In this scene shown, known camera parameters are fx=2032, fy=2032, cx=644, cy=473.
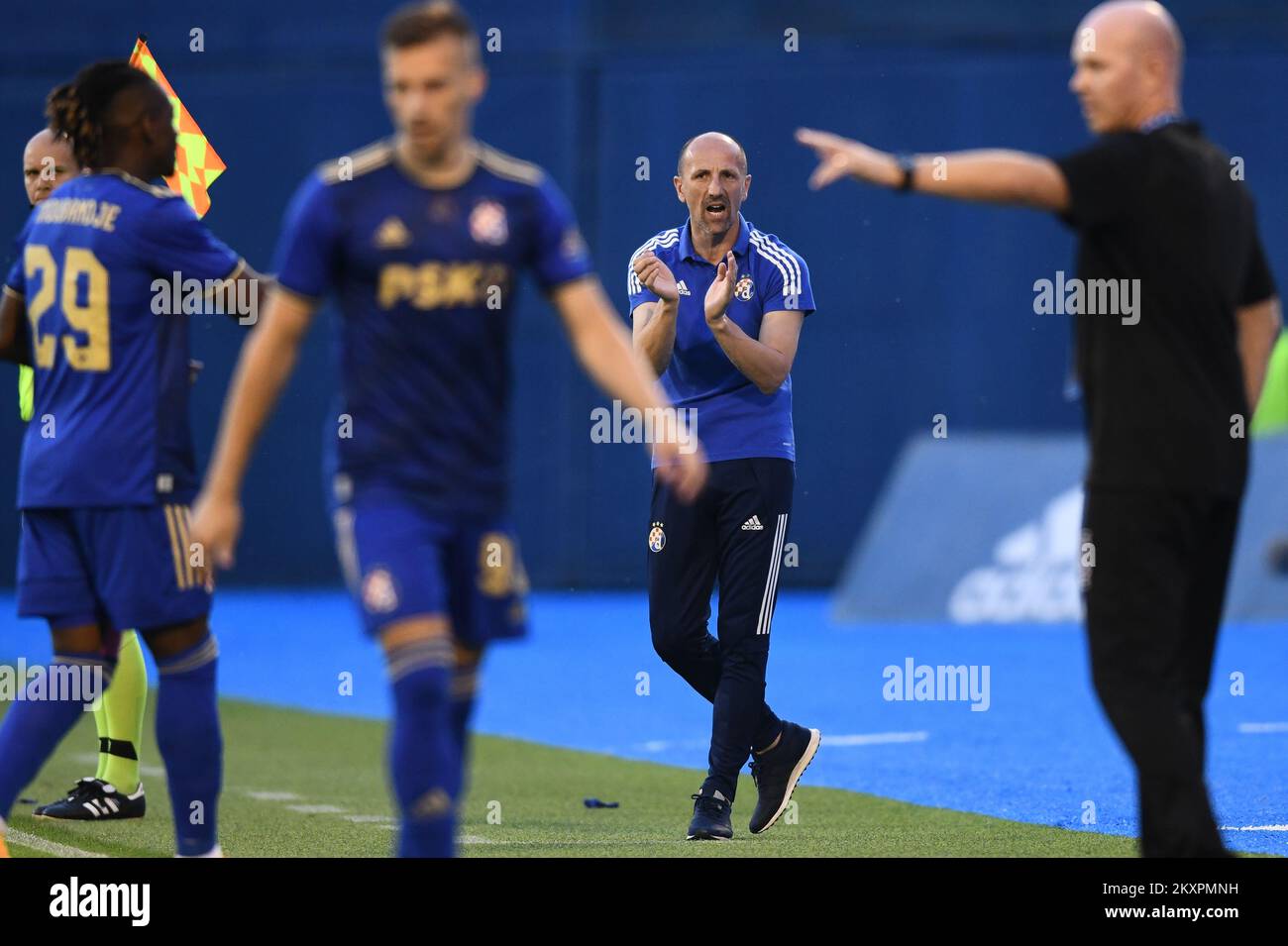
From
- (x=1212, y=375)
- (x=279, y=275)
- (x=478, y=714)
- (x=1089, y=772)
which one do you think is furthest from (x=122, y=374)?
(x=478, y=714)

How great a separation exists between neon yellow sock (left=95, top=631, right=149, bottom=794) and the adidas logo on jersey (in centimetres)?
370

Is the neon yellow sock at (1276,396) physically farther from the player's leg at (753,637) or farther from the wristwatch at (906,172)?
the wristwatch at (906,172)

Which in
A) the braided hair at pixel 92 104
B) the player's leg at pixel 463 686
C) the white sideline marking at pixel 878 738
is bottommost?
the player's leg at pixel 463 686

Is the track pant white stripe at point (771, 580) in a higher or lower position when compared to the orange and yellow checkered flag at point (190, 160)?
lower

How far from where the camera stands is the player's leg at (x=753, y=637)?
7.46 metres

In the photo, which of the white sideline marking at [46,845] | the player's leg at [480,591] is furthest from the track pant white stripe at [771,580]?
the player's leg at [480,591]

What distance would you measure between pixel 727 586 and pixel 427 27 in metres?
3.25

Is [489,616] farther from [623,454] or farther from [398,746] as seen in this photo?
[623,454]

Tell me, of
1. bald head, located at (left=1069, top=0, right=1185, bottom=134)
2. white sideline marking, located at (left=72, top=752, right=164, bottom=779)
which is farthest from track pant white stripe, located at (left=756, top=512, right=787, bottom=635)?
white sideline marking, located at (left=72, top=752, right=164, bottom=779)

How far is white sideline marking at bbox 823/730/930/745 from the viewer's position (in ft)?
34.8

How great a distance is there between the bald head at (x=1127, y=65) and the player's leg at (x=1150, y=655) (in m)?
0.97

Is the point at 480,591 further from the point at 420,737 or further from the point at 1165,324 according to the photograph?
the point at 1165,324

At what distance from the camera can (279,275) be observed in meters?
4.88

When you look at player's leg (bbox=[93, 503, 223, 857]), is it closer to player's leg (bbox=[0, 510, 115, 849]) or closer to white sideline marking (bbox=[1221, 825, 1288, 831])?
player's leg (bbox=[0, 510, 115, 849])
